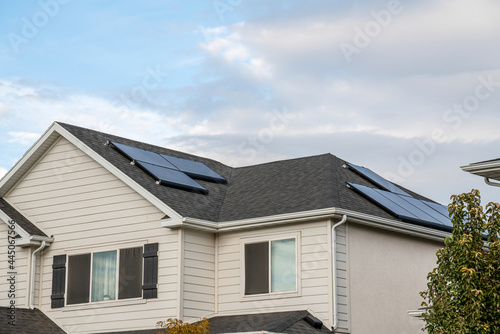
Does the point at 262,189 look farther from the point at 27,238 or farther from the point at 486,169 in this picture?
the point at 486,169

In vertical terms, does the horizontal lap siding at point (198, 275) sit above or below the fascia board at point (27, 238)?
below

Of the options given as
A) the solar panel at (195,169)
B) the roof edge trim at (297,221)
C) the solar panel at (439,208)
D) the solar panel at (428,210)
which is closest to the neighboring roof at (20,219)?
the solar panel at (195,169)

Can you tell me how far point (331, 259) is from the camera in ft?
61.0

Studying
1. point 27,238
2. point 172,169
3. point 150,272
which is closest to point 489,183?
point 150,272

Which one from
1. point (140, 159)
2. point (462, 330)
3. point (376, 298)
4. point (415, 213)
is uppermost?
point (140, 159)

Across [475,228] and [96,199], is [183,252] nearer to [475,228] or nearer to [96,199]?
[96,199]

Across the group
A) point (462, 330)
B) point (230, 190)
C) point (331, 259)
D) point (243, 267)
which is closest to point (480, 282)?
point (462, 330)

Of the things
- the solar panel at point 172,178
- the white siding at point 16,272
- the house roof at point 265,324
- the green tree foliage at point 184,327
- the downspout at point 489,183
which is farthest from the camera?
the white siding at point 16,272

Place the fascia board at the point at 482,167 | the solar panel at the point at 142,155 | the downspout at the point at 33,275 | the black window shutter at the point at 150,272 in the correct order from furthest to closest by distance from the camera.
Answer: the solar panel at the point at 142,155, the downspout at the point at 33,275, the black window shutter at the point at 150,272, the fascia board at the point at 482,167

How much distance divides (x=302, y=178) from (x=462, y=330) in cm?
899

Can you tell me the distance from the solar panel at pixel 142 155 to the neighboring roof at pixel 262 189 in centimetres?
20

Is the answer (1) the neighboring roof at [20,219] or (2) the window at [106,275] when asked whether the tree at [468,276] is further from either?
(1) the neighboring roof at [20,219]

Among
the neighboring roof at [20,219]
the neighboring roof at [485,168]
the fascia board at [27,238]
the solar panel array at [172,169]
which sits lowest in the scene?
the fascia board at [27,238]

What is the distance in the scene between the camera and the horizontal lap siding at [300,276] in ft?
61.0
